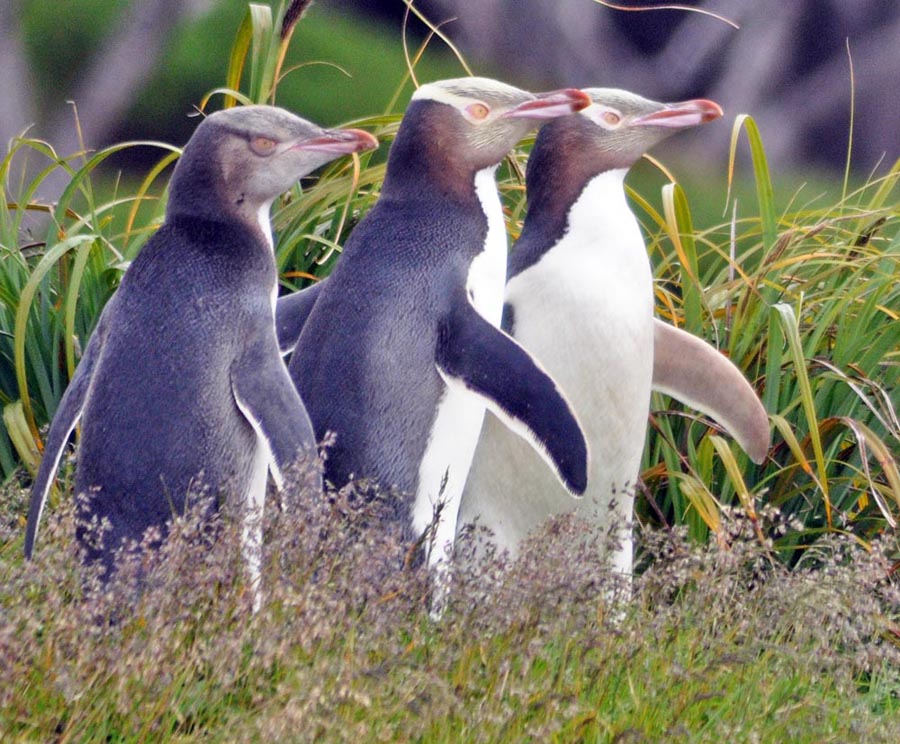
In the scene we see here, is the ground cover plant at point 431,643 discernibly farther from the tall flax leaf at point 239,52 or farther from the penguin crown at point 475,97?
the tall flax leaf at point 239,52

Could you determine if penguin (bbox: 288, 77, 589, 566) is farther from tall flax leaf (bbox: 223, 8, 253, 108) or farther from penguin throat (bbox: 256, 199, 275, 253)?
tall flax leaf (bbox: 223, 8, 253, 108)

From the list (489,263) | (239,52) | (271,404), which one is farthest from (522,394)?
(239,52)

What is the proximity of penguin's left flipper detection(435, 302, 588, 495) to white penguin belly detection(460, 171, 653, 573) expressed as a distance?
0.29 m

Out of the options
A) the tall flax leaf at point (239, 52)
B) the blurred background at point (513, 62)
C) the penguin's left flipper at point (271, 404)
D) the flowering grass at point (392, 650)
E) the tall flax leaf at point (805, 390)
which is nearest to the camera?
the flowering grass at point (392, 650)

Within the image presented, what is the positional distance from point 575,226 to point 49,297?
1224 mm

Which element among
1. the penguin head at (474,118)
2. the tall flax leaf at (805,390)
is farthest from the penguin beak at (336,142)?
the tall flax leaf at (805,390)

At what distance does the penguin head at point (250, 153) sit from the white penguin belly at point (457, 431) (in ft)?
1.02

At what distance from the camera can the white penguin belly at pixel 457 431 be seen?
2160 millimetres

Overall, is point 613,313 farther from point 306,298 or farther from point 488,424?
point 306,298

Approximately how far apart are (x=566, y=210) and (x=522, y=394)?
1.65 feet

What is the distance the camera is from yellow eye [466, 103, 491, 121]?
2.26 metres

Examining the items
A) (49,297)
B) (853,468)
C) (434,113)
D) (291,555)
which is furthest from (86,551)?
(853,468)

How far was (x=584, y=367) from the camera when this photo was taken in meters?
2.39

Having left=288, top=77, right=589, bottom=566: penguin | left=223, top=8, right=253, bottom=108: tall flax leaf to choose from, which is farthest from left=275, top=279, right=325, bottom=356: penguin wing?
left=223, top=8, right=253, bottom=108: tall flax leaf
